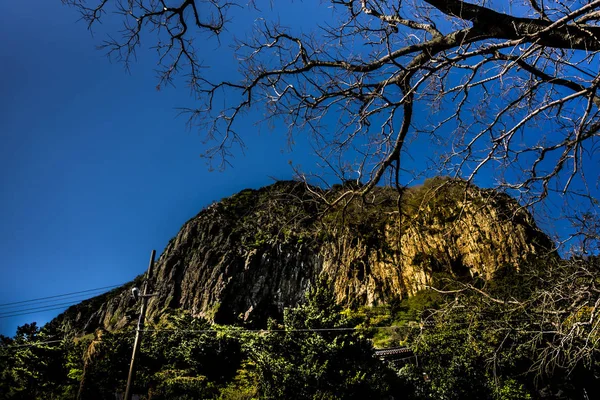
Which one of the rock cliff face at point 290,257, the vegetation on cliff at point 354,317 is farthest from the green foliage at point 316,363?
the rock cliff face at point 290,257

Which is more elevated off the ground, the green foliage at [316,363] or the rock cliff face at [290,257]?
the rock cliff face at [290,257]

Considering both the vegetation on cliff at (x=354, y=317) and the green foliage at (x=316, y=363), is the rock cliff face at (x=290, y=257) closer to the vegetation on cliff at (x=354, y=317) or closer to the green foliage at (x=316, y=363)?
the vegetation on cliff at (x=354, y=317)

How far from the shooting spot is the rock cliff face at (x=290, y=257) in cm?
332

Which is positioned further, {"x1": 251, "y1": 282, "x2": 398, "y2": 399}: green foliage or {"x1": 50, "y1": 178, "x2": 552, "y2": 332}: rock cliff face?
{"x1": 251, "y1": 282, "x2": 398, "y2": 399}: green foliage

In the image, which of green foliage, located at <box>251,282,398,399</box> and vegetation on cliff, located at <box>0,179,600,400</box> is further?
green foliage, located at <box>251,282,398,399</box>

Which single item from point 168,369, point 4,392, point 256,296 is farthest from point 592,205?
point 256,296

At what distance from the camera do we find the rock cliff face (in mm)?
3324

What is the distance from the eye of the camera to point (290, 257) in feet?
144

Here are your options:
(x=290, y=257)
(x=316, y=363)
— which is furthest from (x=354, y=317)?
Result: (x=290, y=257)

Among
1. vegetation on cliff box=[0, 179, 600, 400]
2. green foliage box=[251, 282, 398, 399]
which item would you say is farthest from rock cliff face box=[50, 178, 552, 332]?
green foliage box=[251, 282, 398, 399]

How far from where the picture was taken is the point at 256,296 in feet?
134

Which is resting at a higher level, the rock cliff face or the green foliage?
the rock cliff face

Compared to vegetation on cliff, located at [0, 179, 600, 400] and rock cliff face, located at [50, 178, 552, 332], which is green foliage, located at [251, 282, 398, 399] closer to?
vegetation on cliff, located at [0, 179, 600, 400]

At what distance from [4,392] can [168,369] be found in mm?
7800
